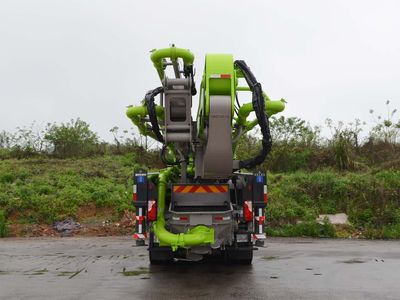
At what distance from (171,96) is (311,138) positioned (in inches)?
871

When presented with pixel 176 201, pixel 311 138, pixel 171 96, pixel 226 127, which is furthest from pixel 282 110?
pixel 311 138

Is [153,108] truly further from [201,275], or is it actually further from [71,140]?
[71,140]

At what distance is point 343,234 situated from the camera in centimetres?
1781

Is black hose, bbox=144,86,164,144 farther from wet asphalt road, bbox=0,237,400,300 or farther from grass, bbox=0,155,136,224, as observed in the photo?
grass, bbox=0,155,136,224

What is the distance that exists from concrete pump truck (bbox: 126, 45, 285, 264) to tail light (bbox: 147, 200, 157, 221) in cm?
2

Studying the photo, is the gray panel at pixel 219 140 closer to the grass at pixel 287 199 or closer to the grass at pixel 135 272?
the grass at pixel 135 272

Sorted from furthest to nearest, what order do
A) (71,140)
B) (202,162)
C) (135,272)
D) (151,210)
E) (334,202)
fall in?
1. (71,140)
2. (334,202)
3. (135,272)
4. (151,210)
5. (202,162)

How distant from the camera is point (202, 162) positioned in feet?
29.3

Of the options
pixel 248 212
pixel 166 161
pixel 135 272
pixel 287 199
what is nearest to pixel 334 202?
pixel 287 199

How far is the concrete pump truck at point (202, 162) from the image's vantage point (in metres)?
8.14

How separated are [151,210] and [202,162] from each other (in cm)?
122

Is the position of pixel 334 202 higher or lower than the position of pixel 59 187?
lower

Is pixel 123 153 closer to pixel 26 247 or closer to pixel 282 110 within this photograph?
pixel 26 247

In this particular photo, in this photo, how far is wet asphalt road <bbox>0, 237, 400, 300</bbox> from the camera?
739 centimetres
